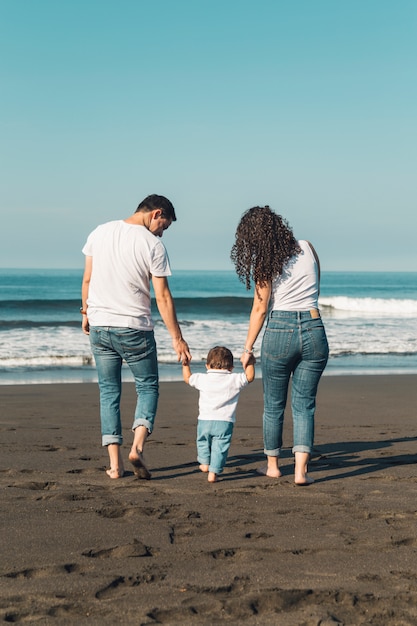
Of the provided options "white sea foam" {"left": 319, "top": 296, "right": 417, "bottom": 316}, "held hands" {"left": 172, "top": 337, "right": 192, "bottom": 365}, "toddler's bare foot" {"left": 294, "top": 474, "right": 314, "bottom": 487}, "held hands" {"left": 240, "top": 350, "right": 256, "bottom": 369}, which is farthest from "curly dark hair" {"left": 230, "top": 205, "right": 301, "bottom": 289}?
"white sea foam" {"left": 319, "top": 296, "right": 417, "bottom": 316}

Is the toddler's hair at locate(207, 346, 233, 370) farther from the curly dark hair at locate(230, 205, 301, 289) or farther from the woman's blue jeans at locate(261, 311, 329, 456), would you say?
the curly dark hair at locate(230, 205, 301, 289)

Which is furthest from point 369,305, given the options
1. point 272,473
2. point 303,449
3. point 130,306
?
point 130,306

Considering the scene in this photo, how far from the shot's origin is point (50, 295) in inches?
1881

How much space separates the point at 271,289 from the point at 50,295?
145ft

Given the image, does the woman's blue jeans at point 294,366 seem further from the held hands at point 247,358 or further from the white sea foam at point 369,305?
the white sea foam at point 369,305

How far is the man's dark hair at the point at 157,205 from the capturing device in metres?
4.95

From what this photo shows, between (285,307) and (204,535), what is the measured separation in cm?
172

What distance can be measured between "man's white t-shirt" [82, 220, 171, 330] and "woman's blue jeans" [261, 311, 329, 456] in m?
0.81

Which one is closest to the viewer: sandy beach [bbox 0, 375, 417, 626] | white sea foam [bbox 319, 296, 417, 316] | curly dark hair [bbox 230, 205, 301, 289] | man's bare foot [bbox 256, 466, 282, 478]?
sandy beach [bbox 0, 375, 417, 626]

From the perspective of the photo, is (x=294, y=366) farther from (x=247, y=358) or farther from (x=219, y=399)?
(x=219, y=399)

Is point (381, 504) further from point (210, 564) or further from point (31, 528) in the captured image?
point (31, 528)

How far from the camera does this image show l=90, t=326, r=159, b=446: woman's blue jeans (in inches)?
195

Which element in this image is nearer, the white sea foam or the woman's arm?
the woman's arm

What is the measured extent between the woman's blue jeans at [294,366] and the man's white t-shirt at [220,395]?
210mm
